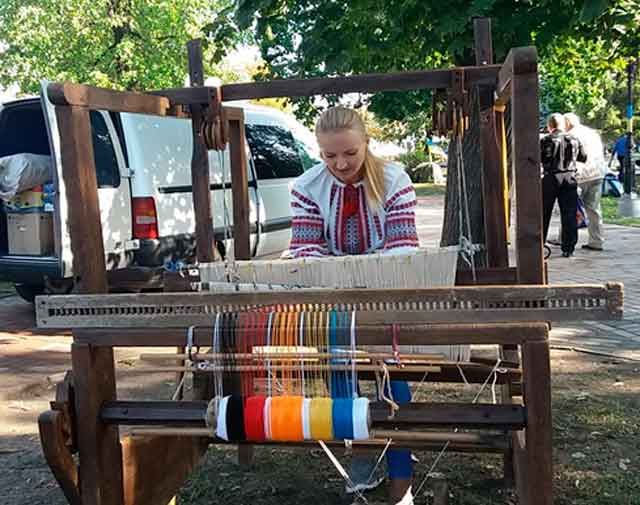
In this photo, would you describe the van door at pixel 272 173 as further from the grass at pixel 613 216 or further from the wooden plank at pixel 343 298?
the grass at pixel 613 216

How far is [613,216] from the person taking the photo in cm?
1377

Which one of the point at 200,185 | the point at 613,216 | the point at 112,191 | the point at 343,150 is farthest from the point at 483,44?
the point at 613,216

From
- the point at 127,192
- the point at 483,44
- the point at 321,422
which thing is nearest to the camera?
the point at 321,422

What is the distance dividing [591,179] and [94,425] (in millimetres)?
8476

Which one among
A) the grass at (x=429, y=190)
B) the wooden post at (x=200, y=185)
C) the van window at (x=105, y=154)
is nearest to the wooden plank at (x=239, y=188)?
the wooden post at (x=200, y=185)

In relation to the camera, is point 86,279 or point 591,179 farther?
point 591,179

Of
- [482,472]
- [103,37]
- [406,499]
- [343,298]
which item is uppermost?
[103,37]

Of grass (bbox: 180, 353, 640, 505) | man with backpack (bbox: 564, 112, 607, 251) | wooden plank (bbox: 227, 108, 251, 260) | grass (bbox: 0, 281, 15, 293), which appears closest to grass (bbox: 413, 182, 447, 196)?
man with backpack (bbox: 564, 112, 607, 251)

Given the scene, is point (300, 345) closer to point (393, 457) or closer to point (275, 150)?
point (393, 457)

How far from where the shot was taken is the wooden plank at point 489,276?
2.76m

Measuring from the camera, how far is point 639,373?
448 centimetres

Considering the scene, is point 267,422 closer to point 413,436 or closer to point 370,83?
point 413,436

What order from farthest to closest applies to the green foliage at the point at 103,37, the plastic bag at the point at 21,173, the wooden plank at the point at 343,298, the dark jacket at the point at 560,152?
the green foliage at the point at 103,37, the dark jacket at the point at 560,152, the plastic bag at the point at 21,173, the wooden plank at the point at 343,298

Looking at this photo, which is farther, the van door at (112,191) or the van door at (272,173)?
the van door at (272,173)
